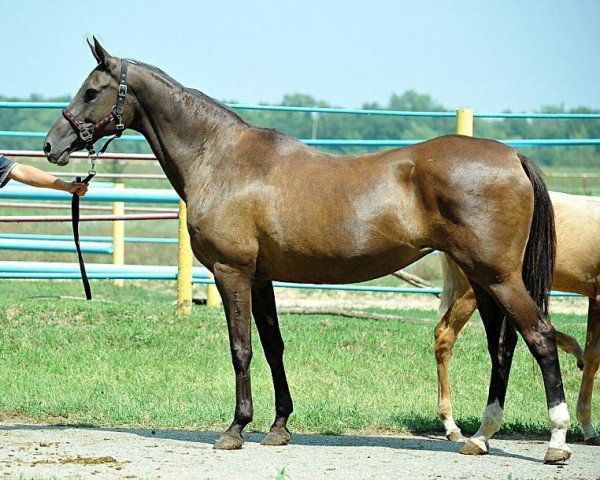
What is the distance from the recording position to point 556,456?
6238mm

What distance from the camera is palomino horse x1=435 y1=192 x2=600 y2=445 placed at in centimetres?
777

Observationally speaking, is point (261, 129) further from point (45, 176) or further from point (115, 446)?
point (115, 446)

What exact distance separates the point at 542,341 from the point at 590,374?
1.71m

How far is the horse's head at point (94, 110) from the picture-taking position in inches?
273

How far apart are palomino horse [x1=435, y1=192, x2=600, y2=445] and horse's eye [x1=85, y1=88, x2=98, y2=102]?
287 cm

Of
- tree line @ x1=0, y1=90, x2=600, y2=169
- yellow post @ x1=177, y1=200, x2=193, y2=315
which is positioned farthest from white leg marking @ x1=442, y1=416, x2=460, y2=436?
tree line @ x1=0, y1=90, x2=600, y2=169

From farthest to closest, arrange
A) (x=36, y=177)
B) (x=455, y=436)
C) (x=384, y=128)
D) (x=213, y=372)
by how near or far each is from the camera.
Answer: (x=384, y=128) → (x=213, y=372) → (x=455, y=436) → (x=36, y=177)

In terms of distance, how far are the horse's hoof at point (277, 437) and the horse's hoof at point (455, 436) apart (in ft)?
4.21

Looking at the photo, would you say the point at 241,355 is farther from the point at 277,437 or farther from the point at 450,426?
the point at 450,426

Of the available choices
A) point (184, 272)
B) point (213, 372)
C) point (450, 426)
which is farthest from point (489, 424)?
point (184, 272)

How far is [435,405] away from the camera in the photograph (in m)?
8.59

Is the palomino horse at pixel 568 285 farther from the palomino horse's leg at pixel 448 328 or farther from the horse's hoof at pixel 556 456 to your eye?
the horse's hoof at pixel 556 456

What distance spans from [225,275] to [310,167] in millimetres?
883

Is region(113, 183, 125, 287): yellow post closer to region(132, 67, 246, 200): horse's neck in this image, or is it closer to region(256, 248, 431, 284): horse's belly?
region(132, 67, 246, 200): horse's neck
